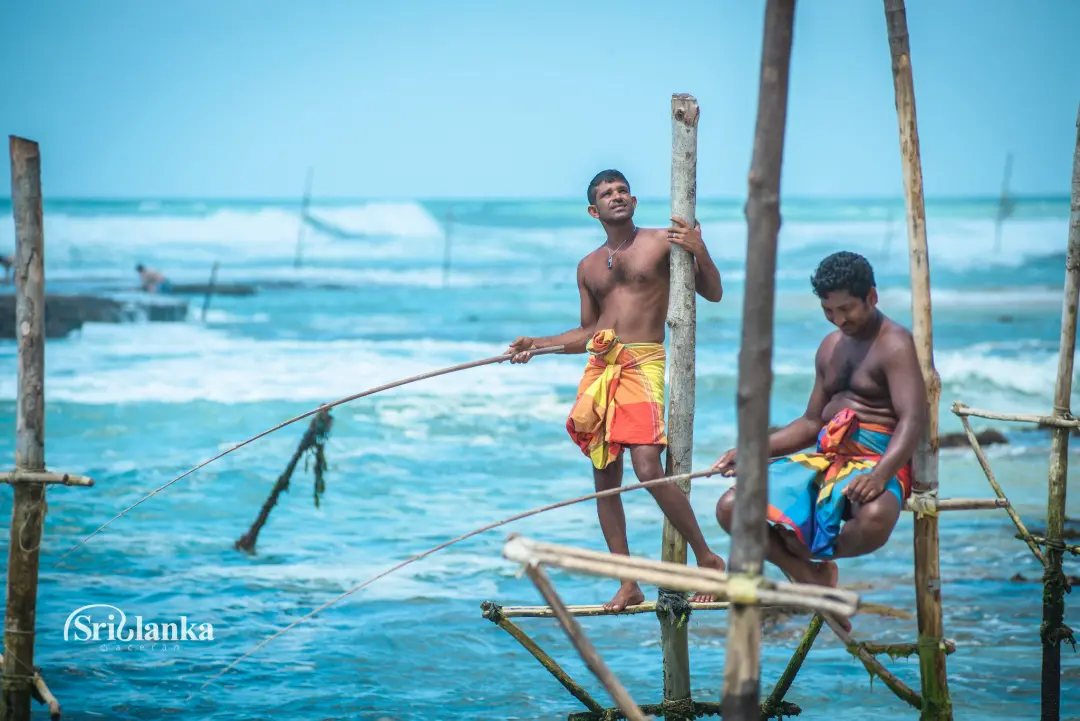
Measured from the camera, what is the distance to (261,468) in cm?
→ 1329

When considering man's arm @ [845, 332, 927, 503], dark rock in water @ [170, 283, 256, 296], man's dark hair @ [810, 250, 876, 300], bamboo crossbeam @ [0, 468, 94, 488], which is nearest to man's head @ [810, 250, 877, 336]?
man's dark hair @ [810, 250, 876, 300]

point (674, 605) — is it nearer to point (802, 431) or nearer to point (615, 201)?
point (802, 431)

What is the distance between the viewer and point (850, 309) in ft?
12.6

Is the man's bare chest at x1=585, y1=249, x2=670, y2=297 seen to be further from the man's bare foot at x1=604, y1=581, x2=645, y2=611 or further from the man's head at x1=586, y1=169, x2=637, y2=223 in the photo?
the man's bare foot at x1=604, y1=581, x2=645, y2=611

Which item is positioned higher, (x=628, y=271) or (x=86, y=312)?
(x=628, y=271)

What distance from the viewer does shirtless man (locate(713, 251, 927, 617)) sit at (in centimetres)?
378

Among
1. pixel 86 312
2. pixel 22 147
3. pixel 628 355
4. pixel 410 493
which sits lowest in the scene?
pixel 410 493

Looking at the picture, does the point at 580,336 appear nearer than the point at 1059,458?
Yes

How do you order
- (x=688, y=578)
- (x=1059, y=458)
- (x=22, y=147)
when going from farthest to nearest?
(x=1059, y=458) → (x=22, y=147) → (x=688, y=578)

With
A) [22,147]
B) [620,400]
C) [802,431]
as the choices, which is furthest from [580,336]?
[22,147]

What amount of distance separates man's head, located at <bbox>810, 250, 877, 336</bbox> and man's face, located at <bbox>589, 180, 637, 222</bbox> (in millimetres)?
1072

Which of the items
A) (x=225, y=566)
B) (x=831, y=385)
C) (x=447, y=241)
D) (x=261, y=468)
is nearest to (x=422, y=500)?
(x=261, y=468)

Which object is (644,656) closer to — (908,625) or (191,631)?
(908,625)

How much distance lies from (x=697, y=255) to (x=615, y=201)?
1.35 feet
